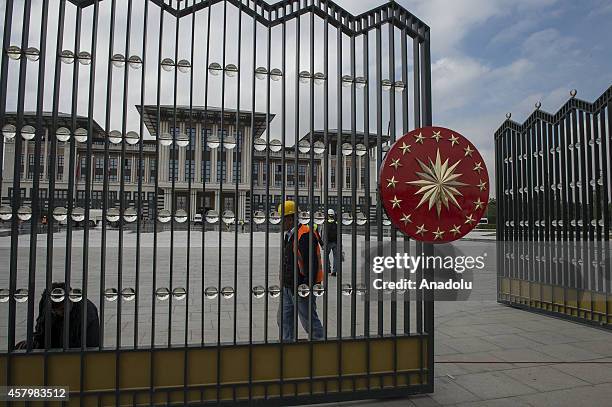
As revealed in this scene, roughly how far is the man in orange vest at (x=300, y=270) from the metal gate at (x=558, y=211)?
4.44 metres

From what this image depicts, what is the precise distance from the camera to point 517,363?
468 cm

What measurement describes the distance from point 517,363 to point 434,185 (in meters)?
2.37

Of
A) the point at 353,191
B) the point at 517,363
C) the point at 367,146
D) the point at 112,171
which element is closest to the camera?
the point at 353,191

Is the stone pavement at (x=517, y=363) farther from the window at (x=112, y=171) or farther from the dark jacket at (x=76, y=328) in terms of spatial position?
the window at (x=112, y=171)

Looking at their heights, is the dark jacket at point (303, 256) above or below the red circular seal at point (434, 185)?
below

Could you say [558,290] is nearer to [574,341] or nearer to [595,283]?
[595,283]

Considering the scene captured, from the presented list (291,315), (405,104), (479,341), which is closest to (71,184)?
(291,315)

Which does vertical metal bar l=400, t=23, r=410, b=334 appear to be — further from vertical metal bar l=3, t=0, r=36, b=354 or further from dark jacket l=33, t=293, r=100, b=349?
vertical metal bar l=3, t=0, r=36, b=354

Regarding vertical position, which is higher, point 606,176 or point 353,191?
point 606,176

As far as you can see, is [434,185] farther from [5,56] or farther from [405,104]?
[5,56]

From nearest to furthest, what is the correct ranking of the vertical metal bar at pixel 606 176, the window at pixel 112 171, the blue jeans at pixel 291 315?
the window at pixel 112 171 < the blue jeans at pixel 291 315 < the vertical metal bar at pixel 606 176

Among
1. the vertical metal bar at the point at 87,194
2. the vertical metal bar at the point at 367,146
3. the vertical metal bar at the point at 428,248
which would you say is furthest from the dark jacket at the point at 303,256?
the vertical metal bar at the point at 87,194

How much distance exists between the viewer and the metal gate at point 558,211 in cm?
620

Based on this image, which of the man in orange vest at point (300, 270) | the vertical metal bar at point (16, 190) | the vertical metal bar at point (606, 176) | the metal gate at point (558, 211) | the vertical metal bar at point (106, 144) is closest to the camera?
the vertical metal bar at point (16, 190)
